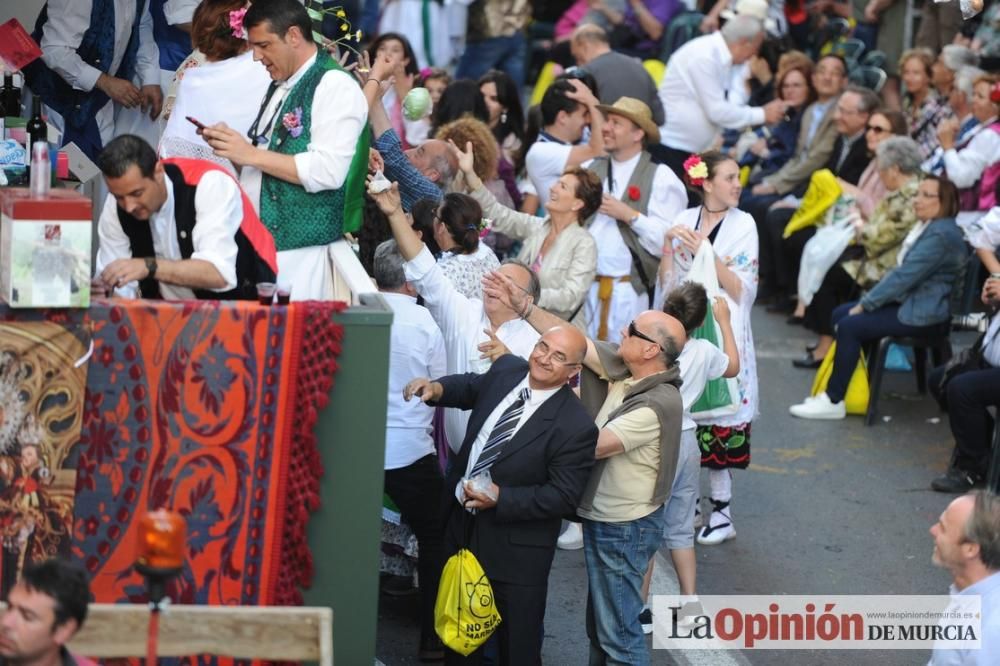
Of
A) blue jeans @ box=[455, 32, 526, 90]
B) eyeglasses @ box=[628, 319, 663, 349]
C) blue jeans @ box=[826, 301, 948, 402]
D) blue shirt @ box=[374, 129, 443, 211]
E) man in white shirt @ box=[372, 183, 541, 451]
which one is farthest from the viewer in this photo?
blue jeans @ box=[455, 32, 526, 90]

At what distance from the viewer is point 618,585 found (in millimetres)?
5465

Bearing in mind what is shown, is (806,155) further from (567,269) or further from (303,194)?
(303,194)

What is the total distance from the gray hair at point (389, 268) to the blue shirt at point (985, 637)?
2.61m

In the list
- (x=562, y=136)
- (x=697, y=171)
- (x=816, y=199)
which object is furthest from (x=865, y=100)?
(x=697, y=171)

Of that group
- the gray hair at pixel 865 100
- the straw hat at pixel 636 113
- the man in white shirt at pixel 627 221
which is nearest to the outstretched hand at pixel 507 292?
the man in white shirt at pixel 627 221

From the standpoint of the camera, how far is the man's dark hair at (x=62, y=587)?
3.61 m

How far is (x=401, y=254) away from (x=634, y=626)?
5.80ft

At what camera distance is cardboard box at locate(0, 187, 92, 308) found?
4121 millimetres

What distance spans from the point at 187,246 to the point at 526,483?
144 centimetres

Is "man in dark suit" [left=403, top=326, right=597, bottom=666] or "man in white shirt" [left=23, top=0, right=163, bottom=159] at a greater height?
"man in white shirt" [left=23, top=0, right=163, bottom=159]

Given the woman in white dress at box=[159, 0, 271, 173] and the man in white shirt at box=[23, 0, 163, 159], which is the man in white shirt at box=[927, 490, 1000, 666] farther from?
the man in white shirt at box=[23, 0, 163, 159]

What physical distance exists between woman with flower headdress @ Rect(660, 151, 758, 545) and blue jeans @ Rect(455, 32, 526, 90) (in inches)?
247

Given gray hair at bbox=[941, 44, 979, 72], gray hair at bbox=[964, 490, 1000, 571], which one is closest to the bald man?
gray hair at bbox=[964, 490, 1000, 571]

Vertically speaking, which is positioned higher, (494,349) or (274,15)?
(274,15)
